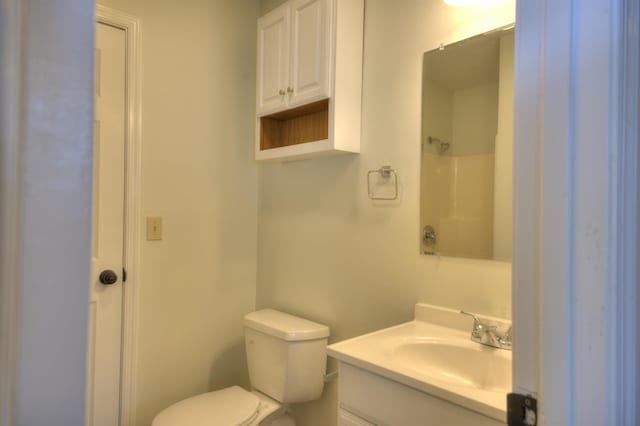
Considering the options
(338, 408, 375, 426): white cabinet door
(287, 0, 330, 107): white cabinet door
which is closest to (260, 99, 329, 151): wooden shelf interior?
(287, 0, 330, 107): white cabinet door

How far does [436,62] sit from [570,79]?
1.09 metres

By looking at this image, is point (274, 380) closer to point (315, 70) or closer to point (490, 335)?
point (490, 335)

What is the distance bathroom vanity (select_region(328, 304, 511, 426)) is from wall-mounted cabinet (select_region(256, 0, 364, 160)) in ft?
2.69

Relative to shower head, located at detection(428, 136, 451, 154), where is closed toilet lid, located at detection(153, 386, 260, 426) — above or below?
below

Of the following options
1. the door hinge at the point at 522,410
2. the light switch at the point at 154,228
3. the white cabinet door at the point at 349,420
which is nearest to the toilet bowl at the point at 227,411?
the white cabinet door at the point at 349,420

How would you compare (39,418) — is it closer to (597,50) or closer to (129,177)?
(597,50)

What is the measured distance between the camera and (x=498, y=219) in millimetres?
1322

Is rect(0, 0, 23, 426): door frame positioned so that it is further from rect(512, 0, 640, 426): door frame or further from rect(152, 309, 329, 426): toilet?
rect(152, 309, 329, 426): toilet

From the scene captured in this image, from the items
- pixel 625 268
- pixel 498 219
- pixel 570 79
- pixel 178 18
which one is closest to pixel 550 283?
pixel 625 268

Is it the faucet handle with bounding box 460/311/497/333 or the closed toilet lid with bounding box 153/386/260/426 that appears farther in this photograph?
the closed toilet lid with bounding box 153/386/260/426

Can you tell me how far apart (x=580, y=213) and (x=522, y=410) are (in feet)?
0.93

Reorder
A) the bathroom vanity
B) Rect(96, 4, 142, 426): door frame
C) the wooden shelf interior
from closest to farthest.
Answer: the bathroom vanity → Rect(96, 4, 142, 426): door frame → the wooden shelf interior

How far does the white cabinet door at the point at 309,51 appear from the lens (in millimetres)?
1645

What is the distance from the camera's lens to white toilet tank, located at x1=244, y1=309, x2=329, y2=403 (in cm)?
170
